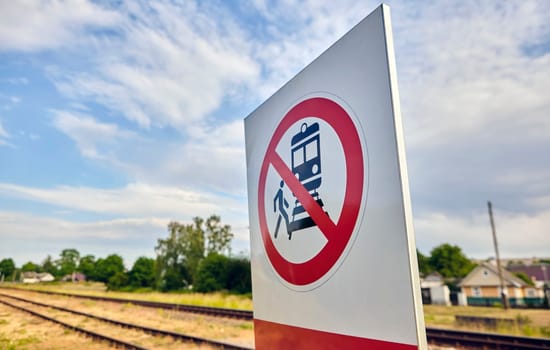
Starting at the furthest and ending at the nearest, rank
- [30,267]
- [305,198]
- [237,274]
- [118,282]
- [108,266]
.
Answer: [30,267] < [108,266] < [118,282] < [237,274] < [305,198]

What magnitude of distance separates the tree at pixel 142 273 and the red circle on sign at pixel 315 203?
40.7m

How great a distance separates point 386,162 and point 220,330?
9699 mm

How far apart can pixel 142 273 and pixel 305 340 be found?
140 ft

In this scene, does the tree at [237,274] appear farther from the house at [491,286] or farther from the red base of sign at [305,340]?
the red base of sign at [305,340]

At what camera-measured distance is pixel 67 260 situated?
299 feet

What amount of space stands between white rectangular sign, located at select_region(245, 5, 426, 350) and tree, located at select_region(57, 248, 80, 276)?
97.6 meters

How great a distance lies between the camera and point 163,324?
1160 cm

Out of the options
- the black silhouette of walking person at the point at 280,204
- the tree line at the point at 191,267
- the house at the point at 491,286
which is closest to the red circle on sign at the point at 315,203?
the black silhouette of walking person at the point at 280,204

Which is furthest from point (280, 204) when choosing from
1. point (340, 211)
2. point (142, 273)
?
point (142, 273)

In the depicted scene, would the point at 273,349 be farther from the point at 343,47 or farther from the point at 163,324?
the point at 163,324

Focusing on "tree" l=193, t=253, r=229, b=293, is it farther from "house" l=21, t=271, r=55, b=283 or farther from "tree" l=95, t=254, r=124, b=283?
"house" l=21, t=271, r=55, b=283

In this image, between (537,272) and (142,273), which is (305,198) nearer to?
(142,273)

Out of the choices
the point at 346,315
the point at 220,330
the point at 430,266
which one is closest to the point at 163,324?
the point at 220,330

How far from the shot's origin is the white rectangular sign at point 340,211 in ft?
5.46
